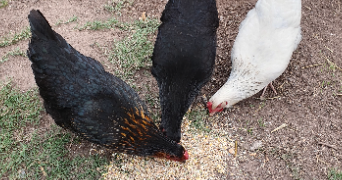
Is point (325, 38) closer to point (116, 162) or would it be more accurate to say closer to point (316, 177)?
point (316, 177)

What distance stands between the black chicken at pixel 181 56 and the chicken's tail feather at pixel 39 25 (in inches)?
44.2

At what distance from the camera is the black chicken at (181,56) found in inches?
99.7

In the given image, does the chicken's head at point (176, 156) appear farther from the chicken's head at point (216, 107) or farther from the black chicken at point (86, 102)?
the chicken's head at point (216, 107)

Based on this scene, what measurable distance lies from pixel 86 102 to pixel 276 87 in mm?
2441

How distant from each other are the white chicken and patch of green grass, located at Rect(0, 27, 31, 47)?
2744mm

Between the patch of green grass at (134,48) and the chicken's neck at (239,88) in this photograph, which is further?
the patch of green grass at (134,48)

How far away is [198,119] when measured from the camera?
3.02 metres

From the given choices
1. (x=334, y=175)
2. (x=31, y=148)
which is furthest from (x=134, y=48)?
(x=334, y=175)

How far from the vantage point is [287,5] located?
2740mm

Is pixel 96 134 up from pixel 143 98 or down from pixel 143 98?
up

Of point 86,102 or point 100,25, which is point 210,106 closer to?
point 86,102

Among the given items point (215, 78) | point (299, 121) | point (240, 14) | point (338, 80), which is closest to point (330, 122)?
point (299, 121)

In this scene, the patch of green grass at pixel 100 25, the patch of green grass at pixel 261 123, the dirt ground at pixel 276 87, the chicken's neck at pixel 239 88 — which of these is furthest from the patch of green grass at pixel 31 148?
the patch of green grass at pixel 261 123

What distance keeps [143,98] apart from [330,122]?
237 cm
